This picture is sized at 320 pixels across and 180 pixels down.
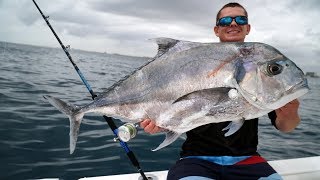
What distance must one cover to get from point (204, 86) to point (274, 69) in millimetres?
584

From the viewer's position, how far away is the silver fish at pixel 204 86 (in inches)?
97.1

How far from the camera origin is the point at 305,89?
2400 mm

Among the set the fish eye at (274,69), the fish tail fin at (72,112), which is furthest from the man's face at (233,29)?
the fish tail fin at (72,112)

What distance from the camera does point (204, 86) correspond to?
2.64 metres

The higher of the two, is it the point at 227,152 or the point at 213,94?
the point at 213,94

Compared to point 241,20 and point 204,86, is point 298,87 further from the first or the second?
point 241,20

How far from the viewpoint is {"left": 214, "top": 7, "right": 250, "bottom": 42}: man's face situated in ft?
13.4

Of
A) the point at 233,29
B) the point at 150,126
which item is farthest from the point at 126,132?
the point at 233,29

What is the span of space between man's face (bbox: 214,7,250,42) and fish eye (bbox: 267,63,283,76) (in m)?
1.71

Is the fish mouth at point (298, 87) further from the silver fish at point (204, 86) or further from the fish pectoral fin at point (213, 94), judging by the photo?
the fish pectoral fin at point (213, 94)

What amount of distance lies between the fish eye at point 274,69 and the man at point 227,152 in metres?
1.04

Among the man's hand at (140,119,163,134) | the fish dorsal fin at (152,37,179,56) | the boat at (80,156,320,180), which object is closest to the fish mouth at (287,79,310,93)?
the fish dorsal fin at (152,37,179,56)

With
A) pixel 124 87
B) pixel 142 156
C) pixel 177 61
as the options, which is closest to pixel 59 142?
pixel 142 156

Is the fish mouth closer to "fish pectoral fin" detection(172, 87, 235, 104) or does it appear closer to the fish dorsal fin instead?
"fish pectoral fin" detection(172, 87, 235, 104)
